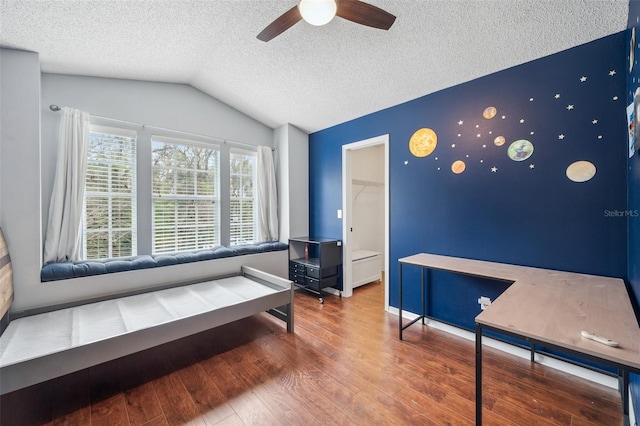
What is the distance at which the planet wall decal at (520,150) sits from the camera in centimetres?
220

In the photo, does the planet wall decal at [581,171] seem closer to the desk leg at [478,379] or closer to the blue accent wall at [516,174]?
the blue accent wall at [516,174]

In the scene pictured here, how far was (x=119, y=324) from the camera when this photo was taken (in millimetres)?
1979

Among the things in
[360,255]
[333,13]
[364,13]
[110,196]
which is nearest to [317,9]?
[333,13]

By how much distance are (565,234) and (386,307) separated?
1.91 meters

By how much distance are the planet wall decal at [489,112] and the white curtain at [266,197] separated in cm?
288

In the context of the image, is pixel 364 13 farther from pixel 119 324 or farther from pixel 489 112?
pixel 119 324

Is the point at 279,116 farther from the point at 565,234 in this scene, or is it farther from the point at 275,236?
the point at 565,234

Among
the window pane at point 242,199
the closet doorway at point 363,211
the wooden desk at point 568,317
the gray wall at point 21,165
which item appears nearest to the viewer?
the wooden desk at point 568,317

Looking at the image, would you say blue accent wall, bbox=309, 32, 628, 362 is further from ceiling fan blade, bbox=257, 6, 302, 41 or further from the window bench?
the window bench

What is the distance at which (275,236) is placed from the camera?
13.5 feet

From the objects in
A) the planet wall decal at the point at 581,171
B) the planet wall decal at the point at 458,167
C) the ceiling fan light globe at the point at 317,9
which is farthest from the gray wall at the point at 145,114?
the planet wall decal at the point at 581,171

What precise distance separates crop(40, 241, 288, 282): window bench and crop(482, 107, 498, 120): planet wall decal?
122 inches

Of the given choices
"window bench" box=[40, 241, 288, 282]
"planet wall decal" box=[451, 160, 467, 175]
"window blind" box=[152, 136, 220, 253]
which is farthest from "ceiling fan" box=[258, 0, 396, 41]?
"window bench" box=[40, 241, 288, 282]

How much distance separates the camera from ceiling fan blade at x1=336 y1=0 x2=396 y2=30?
1.48 metres
